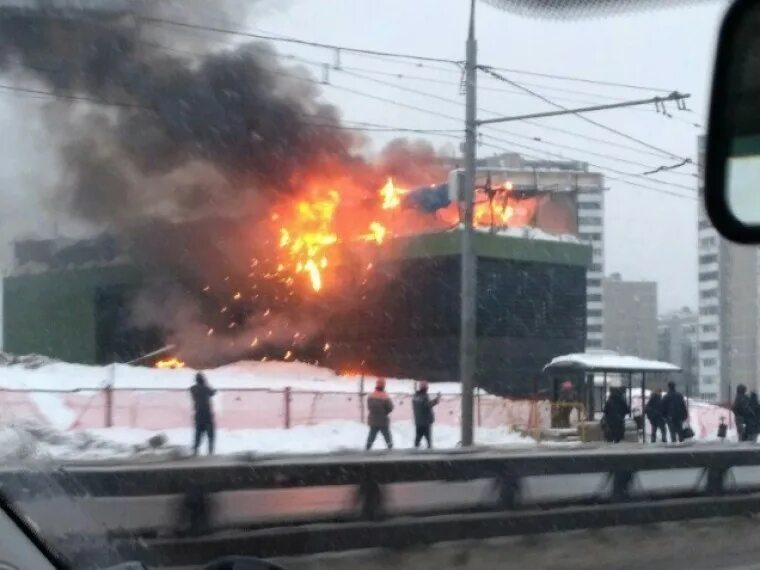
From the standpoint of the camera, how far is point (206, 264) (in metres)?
18.4

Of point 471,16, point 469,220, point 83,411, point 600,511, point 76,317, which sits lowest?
point 600,511

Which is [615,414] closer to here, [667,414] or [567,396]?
[667,414]

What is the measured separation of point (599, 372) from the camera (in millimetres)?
10148

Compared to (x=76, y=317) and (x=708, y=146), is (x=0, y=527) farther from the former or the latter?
(x=76, y=317)

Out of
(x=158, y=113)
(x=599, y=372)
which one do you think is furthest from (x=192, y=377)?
(x=158, y=113)

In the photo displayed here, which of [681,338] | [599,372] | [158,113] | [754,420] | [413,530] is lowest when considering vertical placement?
[413,530]

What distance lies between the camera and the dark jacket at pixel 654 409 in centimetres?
1016

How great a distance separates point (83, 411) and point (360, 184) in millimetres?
11950

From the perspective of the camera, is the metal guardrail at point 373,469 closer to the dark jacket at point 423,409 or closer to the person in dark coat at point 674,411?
the person in dark coat at point 674,411

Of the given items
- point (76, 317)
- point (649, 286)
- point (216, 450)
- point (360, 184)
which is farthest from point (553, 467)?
point (360, 184)

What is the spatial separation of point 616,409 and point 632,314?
4392 millimetres

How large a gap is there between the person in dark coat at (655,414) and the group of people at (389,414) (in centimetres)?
366

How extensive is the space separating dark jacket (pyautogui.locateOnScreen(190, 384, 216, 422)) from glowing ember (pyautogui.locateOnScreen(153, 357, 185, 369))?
325 cm

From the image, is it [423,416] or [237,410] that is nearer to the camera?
[237,410]
